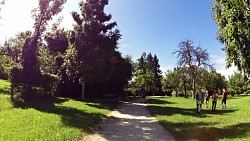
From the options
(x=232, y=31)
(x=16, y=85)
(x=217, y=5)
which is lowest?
(x=16, y=85)

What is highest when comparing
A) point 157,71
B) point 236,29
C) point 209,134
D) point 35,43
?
point 157,71

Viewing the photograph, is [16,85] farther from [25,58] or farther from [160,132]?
[160,132]

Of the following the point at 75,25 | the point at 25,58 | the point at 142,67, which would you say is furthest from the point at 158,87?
the point at 25,58

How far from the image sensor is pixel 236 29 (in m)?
14.6

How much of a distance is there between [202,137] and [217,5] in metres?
8.15

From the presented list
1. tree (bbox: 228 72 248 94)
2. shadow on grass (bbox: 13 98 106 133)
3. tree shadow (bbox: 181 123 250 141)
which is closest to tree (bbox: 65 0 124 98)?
shadow on grass (bbox: 13 98 106 133)

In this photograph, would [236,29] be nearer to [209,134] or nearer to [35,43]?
[209,134]

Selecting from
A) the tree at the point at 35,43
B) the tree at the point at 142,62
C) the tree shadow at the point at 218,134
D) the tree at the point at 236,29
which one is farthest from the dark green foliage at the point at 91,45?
the tree at the point at 142,62

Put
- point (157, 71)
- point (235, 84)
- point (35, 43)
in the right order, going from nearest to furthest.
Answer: point (35, 43), point (235, 84), point (157, 71)

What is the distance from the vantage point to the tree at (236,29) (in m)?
14.2

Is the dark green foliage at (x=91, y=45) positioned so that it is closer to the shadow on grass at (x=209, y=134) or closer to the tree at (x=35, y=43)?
the tree at (x=35, y=43)

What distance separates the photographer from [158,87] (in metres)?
118

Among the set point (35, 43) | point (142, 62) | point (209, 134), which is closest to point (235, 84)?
point (142, 62)

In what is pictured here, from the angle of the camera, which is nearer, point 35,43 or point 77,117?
point 77,117
